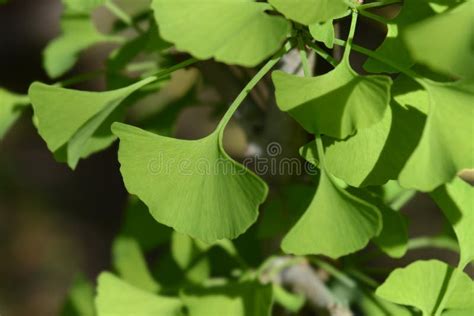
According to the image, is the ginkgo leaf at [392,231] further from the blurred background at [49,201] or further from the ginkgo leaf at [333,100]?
the blurred background at [49,201]

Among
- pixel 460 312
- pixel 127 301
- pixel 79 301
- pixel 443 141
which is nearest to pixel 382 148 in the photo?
pixel 443 141

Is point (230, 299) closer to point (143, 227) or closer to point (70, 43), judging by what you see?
point (143, 227)

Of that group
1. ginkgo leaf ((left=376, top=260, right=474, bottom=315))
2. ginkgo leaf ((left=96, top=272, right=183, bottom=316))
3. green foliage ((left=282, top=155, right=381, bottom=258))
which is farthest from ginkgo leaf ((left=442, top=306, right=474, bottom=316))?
ginkgo leaf ((left=96, top=272, right=183, bottom=316))

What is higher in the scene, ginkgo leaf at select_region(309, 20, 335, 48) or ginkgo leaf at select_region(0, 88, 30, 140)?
ginkgo leaf at select_region(309, 20, 335, 48)

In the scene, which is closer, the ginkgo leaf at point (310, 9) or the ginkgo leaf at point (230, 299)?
the ginkgo leaf at point (310, 9)

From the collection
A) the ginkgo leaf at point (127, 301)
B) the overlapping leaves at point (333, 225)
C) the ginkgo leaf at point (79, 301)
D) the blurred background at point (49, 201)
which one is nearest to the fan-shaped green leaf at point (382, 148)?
the overlapping leaves at point (333, 225)

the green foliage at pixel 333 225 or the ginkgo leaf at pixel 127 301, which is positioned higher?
the green foliage at pixel 333 225

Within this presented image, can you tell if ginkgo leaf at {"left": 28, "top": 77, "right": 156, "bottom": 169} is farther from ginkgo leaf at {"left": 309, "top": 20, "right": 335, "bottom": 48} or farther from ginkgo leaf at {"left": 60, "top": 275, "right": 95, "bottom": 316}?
ginkgo leaf at {"left": 60, "top": 275, "right": 95, "bottom": 316}
